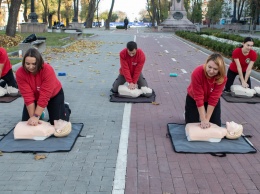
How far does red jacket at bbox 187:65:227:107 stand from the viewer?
214 inches

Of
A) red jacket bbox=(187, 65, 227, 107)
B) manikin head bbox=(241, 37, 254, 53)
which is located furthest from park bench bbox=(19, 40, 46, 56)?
red jacket bbox=(187, 65, 227, 107)

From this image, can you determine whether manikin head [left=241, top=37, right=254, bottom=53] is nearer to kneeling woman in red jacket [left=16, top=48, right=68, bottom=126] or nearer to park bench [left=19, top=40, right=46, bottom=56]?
kneeling woman in red jacket [left=16, top=48, right=68, bottom=126]

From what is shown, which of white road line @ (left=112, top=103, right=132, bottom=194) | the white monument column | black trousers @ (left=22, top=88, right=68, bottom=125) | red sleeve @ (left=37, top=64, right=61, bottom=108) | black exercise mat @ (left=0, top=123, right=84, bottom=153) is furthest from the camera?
the white monument column

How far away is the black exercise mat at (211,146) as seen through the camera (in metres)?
5.18

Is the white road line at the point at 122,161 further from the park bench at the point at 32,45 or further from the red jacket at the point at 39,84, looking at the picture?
the park bench at the point at 32,45

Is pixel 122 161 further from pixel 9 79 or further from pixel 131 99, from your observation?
pixel 9 79

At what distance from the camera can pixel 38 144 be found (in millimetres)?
5309

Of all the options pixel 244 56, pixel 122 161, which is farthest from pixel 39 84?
pixel 244 56

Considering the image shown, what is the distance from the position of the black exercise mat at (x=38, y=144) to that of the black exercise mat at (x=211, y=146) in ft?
5.13

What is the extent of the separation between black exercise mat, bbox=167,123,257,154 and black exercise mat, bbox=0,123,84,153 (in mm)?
1564

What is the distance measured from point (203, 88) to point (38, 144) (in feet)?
8.50

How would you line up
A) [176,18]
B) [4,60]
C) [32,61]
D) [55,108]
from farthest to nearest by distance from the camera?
1. [176,18]
2. [4,60]
3. [55,108]
4. [32,61]

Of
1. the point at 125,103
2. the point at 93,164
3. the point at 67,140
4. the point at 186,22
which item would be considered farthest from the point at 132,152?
the point at 186,22

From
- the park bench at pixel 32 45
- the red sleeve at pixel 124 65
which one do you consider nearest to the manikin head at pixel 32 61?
the red sleeve at pixel 124 65
